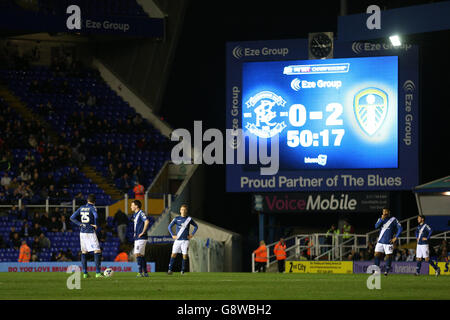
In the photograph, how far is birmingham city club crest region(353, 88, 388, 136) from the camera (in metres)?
33.6

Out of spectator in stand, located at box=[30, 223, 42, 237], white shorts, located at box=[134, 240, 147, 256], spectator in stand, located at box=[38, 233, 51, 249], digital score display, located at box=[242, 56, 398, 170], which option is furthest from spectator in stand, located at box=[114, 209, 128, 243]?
white shorts, located at box=[134, 240, 147, 256]

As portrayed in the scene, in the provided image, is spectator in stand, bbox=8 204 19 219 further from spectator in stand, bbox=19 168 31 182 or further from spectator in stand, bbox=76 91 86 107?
spectator in stand, bbox=76 91 86 107

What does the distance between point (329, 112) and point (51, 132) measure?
13.8 metres

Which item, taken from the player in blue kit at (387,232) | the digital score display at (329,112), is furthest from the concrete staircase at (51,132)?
the player in blue kit at (387,232)

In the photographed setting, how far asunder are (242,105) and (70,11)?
11451mm

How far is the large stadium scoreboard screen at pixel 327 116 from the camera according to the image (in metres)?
33.6

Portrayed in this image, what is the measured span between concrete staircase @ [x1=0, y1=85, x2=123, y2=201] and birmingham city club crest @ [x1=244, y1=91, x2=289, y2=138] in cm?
716

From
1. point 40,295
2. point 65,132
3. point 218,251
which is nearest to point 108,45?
point 65,132

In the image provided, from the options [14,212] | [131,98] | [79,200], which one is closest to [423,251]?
[79,200]

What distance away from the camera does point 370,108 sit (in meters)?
33.8

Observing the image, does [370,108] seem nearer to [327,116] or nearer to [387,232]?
[327,116]

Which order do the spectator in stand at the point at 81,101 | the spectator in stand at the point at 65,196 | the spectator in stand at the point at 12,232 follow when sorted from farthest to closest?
the spectator in stand at the point at 81,101 < the spectator in stand at the point at 65,196 < the spectator in stand at the point at 12,232

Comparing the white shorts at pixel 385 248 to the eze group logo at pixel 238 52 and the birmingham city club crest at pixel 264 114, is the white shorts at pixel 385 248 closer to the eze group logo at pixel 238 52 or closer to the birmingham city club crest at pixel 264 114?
the birmingham city club crest at pixel 264 114

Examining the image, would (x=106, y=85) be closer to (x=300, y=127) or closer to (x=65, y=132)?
(x=65, y=132)
